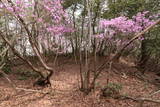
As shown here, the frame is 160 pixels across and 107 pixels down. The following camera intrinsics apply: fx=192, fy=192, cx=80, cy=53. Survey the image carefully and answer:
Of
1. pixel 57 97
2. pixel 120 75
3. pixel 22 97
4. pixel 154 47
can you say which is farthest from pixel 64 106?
pixel 154 47

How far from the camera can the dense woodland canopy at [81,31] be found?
5641mm

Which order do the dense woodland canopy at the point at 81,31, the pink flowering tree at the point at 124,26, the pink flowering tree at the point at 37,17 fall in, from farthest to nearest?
the pink flowering tree at the point at 124,26, the dense woodland canopy at the point at 81,31, the pink flowering tree at the point at 37,17

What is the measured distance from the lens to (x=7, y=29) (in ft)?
32.0

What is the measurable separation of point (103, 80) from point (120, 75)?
1491 millimetres

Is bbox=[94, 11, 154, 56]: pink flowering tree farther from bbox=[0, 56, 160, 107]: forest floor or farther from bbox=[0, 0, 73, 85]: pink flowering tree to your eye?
bbox=[0, 56, 160, 107]: forest floor

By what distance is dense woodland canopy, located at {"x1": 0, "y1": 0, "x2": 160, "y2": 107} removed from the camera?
5.64 metres

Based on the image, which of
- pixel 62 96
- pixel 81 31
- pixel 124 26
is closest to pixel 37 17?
pixel 62 96

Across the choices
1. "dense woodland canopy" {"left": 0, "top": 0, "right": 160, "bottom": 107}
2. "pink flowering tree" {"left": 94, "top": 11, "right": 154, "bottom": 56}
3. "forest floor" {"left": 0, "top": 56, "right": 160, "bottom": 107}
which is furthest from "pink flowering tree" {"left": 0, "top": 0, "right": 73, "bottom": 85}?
"pink flowering tree" {"left": 94, "top": 11, "right": 154, "bottom": 56}

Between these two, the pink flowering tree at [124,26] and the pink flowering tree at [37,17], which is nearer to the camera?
the pink flowering tree at [37,17]

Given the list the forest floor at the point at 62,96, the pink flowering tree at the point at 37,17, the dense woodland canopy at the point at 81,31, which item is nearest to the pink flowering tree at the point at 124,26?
the dense woodland canopy at the point at 81,31

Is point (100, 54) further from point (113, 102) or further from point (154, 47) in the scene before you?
point (113, 102)

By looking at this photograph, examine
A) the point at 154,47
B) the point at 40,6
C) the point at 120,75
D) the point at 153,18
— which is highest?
the point at 40,6

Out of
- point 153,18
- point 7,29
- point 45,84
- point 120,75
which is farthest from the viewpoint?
point 7,29

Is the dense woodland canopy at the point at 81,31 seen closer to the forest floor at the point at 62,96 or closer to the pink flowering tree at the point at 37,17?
the pink flowering tree at the point at 37,17
